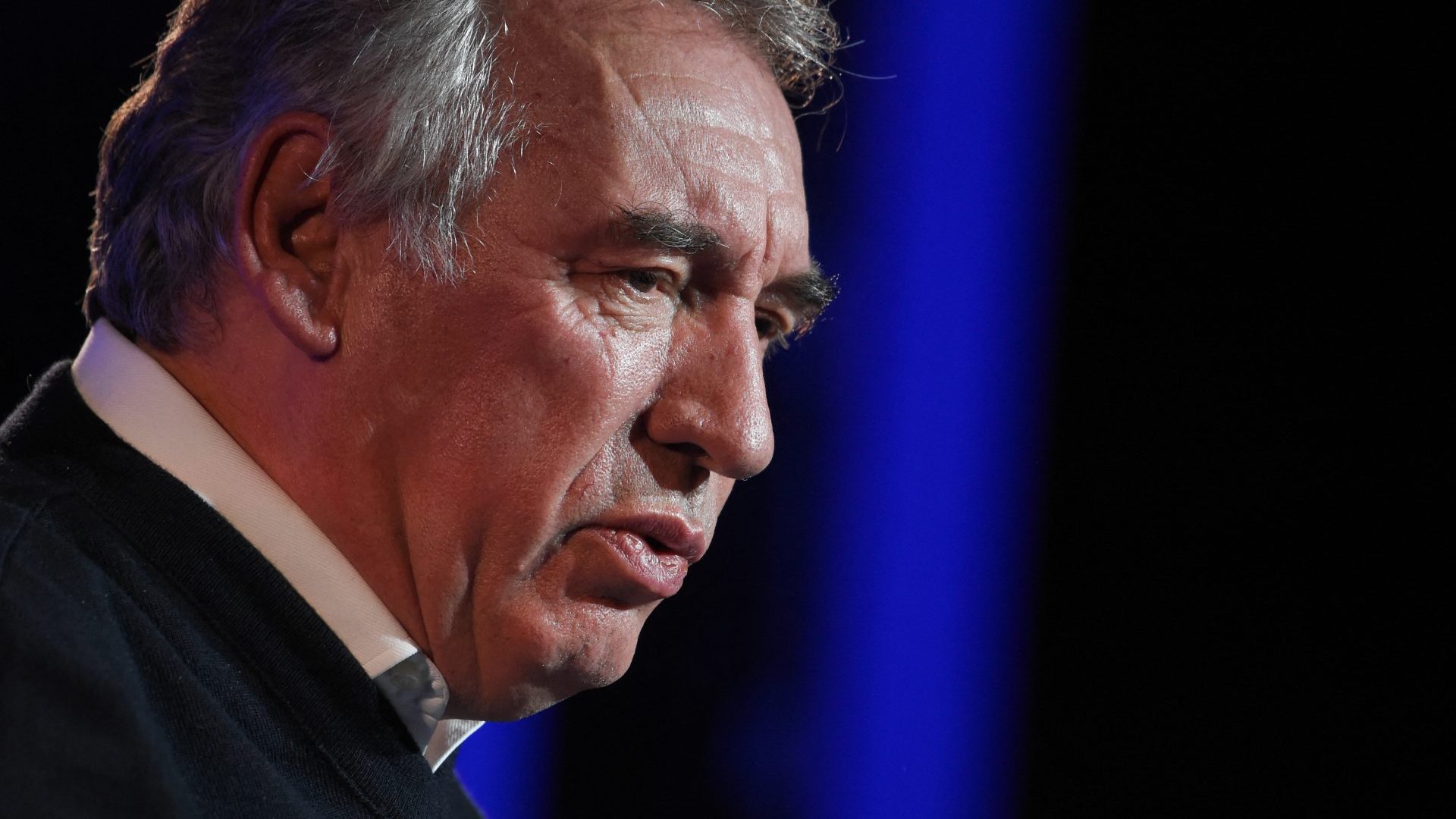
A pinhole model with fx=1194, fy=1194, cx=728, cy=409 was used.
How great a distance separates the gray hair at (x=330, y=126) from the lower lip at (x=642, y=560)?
287 mm

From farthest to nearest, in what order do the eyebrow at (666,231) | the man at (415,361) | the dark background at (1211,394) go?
1. the dark background at (1211,394)
2. the eyebrow at (666,231)
3. the man at (415,361)

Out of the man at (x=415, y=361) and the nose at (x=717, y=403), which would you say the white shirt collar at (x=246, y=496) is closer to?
the man at (x=415, y=361)

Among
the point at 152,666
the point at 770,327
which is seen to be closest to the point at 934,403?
the point at 770,327

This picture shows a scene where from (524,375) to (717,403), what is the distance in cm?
19

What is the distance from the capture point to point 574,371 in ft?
3.68

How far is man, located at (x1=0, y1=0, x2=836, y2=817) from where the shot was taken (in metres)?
1.05

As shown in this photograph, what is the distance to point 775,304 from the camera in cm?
139

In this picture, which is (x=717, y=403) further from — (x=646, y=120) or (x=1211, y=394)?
(x=1211, y=394)

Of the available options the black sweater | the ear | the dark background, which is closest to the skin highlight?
the ear

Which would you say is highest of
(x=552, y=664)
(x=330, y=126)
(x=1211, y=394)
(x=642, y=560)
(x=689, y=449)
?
(x=330, y=126)

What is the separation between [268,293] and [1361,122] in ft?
5.34

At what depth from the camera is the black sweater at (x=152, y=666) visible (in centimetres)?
81

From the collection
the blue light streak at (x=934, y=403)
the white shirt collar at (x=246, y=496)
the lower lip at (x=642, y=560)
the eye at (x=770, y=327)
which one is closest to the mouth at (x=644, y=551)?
the lower lip at (x=642, y=560)

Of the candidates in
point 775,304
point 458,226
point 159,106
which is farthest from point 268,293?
point 775,304
